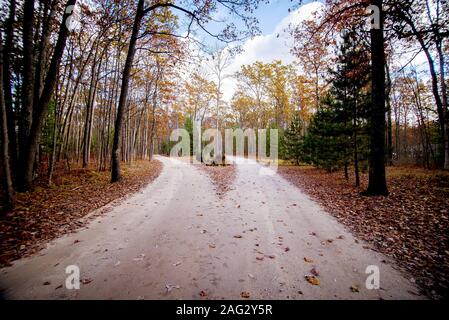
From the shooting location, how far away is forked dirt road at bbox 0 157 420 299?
2.85 meters

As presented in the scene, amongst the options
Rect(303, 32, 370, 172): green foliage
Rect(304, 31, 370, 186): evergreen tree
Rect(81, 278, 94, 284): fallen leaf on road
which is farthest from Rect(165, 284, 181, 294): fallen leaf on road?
Rect(303, 32, 370, 172): green foliage

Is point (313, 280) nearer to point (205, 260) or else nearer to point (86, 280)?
point (205, 260)

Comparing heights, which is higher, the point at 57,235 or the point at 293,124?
the point at 293,124

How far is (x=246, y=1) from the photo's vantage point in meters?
8.73

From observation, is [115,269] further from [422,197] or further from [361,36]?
[361,36]

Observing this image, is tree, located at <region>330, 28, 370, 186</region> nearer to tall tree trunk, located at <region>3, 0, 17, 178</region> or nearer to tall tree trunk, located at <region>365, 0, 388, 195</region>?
tall tree trunk, located at <region>365, 0, 388, 195</region>

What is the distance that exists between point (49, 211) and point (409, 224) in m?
9.70

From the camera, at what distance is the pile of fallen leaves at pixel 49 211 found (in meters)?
4.15

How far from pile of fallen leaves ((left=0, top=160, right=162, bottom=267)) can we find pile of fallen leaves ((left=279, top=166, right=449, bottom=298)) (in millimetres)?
6772

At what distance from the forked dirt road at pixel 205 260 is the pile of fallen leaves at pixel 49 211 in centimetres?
49

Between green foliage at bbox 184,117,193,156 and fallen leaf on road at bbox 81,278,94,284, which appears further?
green foliage at bbox 184,117,193,156

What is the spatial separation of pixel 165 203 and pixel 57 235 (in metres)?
3.14

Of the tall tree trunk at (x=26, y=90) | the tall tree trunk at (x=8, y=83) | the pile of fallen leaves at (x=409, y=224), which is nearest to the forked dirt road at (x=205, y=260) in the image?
the pile of fallen leaves at (x=409, y=224)
